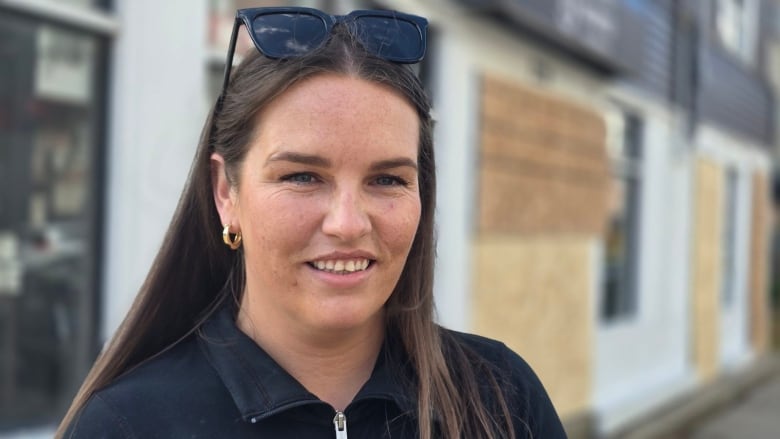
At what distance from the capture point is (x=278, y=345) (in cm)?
153

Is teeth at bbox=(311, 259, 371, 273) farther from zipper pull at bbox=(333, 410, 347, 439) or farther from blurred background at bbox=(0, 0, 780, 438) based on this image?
blurred background at bbox=(0, 0, 780, 438)

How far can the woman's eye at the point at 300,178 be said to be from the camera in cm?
141

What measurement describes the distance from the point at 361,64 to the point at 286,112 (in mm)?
150

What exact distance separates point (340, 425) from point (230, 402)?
186mm

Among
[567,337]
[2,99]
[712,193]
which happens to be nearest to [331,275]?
[2,99]

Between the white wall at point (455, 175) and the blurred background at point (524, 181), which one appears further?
the white wall at point (455, 175)

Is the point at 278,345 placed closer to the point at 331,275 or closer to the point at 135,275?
the point at 331,275

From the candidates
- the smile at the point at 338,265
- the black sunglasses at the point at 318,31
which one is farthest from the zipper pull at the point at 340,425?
the black sunglasses at the point at 318,31

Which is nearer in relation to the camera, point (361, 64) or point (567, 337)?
point (361, 64)

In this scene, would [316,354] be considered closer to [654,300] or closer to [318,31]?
[318,31]

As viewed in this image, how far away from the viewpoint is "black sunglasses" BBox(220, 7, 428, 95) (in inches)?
57.8

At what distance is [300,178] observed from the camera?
1415mm

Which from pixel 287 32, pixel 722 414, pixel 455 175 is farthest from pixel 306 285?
pixel 722 414

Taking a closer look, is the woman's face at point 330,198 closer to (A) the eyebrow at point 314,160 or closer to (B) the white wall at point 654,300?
(A) the eyebrow at point 314,160
